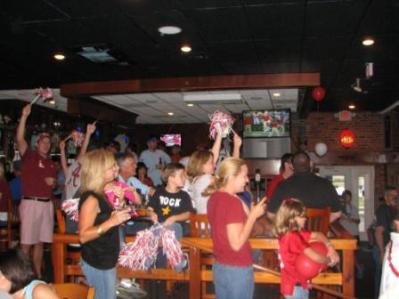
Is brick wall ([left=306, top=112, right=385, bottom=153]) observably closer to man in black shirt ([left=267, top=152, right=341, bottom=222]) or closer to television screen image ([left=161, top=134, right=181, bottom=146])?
television screen image ([left=161, top=134, right=181, bottom=146])

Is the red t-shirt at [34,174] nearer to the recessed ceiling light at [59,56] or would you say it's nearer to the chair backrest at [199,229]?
the recessed ceiling light at [59,56]

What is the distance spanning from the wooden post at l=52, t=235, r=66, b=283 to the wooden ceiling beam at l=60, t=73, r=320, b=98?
187 inches

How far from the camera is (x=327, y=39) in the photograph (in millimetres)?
5996

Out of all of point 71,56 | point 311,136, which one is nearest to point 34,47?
point 71,56

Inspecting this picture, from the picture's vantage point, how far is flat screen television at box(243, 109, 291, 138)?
1182 centimetres

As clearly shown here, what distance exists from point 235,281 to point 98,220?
0.91 m

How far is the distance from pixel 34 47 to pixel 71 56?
1.94ft

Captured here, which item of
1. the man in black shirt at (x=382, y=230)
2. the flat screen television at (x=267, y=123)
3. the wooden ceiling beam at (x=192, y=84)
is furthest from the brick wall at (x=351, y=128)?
the man in black shirt at (x=382, y=230)

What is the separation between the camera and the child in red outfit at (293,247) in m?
3.35

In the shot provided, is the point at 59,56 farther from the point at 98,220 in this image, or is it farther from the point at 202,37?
the point at 98,220

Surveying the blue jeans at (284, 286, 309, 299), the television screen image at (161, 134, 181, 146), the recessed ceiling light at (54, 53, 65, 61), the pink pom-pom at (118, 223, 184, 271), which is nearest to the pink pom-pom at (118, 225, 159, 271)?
the pink pom-pom at (118, 223, 184, 271)

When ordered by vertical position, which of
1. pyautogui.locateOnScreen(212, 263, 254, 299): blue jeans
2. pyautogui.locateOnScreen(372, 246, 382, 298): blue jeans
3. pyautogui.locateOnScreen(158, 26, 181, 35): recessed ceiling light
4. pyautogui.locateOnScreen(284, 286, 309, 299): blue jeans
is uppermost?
pyautogui.locateOnScreen(158, 26, 181, 35): recessed ceiling light

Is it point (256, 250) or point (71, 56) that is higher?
point (71, 56)

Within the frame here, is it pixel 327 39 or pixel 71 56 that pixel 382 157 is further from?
pixel 71 56
